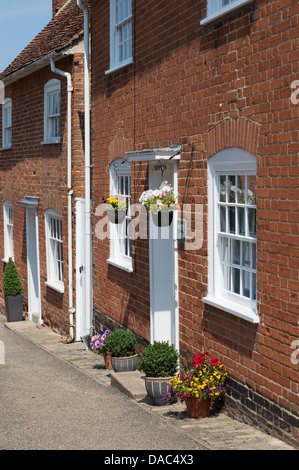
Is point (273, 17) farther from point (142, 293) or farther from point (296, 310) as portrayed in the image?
point (142, 293)

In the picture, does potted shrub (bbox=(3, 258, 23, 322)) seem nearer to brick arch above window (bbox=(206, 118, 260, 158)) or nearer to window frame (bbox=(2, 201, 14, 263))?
window frame (bbox=(2, 201, 14, 263))

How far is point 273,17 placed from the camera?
632 cm

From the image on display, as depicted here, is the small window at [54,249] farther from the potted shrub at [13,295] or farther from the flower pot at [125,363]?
the flower pot at [125,363]

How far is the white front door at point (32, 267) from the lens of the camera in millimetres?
16797

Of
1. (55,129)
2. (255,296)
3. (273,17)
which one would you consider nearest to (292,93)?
(273,17)

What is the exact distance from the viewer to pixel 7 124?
61.9ft

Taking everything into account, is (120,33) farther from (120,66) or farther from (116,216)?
(116,216)

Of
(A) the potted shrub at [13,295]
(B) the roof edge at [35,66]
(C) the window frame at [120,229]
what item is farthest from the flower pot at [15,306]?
(C) the window frame at [120,229]

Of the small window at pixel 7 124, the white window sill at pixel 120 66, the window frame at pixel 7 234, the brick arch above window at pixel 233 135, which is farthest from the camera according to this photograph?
the window frame at pixel 7 234

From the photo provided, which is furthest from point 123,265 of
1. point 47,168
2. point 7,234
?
point 7,234

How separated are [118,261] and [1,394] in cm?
313

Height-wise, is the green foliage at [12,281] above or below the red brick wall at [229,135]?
below

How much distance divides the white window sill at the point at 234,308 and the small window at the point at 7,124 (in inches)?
472

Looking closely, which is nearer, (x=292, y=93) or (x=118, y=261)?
(x=292, y=93)
